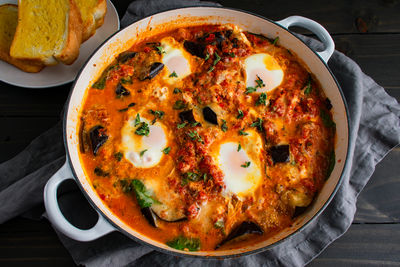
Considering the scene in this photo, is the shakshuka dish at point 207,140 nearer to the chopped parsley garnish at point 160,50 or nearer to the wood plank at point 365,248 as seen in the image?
the chopped parsley garnish at point 160,50

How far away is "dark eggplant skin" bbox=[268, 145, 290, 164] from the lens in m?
3.78

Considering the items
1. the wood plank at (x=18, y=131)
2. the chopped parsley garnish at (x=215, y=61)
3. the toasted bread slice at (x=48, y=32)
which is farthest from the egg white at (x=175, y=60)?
the wood plank at (x=18, y=131)

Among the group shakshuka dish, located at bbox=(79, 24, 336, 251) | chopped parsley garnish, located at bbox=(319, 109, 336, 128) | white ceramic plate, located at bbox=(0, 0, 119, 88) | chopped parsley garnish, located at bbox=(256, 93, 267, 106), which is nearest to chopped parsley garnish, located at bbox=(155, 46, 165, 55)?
shakshuka dish, located at bbox=(79, 24, 336, 251)

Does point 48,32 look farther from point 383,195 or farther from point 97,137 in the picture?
point 383,195

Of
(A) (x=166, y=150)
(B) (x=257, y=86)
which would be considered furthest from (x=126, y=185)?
(B) (x=257, y=86)

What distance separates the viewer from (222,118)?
3967mm

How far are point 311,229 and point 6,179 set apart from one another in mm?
3340

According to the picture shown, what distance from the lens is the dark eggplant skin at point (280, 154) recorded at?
3.78 m

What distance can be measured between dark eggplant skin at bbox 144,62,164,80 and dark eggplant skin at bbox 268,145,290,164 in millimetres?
1469

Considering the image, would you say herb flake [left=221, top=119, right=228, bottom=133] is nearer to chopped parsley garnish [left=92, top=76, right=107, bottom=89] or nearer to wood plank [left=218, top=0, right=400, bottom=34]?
chopped parsley garnish [left=92, top=76, right=107, bottom=89]

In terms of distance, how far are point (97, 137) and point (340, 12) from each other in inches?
136

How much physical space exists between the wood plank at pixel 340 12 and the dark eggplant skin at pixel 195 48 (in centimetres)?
99

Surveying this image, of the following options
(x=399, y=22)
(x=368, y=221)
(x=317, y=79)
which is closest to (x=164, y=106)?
(x=317, y=79)

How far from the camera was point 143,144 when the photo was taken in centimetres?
385
